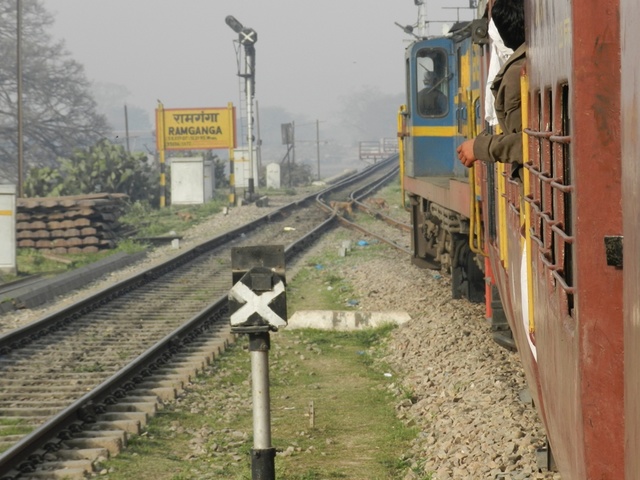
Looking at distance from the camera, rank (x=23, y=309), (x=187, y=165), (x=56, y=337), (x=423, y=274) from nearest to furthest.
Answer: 1. (x=56, y=337)
2. (x=23, y=309)
3. (x=423, y=274)
4. (x=187, y=165)

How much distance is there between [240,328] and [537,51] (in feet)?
11.1

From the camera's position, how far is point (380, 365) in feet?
38.8

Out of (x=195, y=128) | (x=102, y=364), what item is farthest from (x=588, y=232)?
(x=195, y=128)

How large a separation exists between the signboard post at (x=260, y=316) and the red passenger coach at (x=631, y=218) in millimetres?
4518

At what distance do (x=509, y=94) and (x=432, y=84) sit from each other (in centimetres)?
1088

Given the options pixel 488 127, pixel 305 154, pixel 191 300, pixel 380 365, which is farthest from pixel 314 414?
pixel 305 154

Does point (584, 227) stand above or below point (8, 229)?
above

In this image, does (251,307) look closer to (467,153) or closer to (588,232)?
(467,153)

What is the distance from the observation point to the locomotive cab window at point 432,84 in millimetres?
15523

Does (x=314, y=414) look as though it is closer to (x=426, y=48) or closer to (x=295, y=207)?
(x=426, y=48)

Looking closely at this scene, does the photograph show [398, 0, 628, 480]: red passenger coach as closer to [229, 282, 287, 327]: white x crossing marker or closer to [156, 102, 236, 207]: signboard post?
[229, 282, 287, 327]: white x crossing marker

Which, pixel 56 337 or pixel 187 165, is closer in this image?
pixel 56 337

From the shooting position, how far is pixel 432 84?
15836 mm

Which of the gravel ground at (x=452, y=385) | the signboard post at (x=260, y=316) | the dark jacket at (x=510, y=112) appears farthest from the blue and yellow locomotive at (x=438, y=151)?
the dark jacket at (x=510, y=112)
